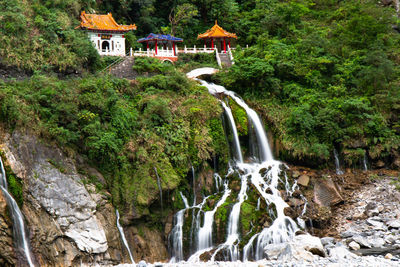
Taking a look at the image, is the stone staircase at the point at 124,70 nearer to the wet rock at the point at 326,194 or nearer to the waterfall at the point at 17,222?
the waterfall at the point at 17,222

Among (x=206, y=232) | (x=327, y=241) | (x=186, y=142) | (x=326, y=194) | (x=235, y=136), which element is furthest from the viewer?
(x=235, y=136)

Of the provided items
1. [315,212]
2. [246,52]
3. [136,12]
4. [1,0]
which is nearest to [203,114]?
[315,212]

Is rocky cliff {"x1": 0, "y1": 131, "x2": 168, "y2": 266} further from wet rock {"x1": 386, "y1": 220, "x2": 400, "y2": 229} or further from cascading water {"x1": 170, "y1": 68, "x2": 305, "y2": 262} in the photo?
wet rock {"x1": 386, "y1": 220, "x2": 400, "y2": 229}

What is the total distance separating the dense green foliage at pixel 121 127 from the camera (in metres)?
14.1

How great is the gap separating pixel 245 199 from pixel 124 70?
11.7 meters

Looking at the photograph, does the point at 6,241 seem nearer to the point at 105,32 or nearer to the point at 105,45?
the point at 105,32

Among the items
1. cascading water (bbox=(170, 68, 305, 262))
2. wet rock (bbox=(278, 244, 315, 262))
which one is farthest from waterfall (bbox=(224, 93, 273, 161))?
wet rock (bbox=(278, 244, 315, 262))

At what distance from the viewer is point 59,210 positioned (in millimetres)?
12328

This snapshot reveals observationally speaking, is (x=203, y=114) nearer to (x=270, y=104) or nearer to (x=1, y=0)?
(x=270, y=104)

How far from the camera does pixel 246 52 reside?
80.7 feet

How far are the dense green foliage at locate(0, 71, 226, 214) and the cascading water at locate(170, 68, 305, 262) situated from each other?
4.10ft

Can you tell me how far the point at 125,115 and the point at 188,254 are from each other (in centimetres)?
634

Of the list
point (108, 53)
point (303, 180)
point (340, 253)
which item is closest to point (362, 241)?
point (340, 253)

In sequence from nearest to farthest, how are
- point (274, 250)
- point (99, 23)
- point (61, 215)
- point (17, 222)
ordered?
point (17, 222)
point (61, 215)
point (274, 250)
point (99, 23)
